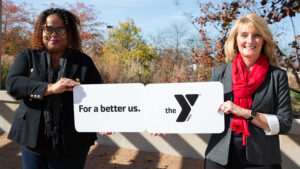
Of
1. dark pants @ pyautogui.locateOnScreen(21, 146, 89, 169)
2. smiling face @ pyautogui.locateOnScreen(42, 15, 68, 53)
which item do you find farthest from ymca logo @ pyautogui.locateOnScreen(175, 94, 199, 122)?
smiling face @ pyautogui.locateOnScreen(42, 15, 68, 53)

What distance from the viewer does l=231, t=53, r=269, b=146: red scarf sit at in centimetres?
195

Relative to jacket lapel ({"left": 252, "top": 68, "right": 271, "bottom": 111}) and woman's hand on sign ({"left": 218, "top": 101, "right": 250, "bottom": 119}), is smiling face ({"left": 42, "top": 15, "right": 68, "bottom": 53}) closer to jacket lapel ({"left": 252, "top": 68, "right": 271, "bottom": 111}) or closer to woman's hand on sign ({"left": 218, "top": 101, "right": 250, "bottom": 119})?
woman's hand on sign ({"left": 218, "top": 101, "right": 250, "bottom": 119})

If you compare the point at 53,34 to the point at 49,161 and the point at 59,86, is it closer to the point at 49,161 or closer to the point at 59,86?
the point at 59,86

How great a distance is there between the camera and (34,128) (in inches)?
79.9

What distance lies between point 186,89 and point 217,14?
4.07 meters

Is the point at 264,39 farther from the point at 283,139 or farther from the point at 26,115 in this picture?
the point at 283,139

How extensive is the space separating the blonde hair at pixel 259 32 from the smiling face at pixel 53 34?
1.36m

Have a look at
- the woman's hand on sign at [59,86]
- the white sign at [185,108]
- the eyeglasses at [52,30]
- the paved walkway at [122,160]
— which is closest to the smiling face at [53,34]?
the eyeglasses at [52,30]

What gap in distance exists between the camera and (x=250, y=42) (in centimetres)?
203

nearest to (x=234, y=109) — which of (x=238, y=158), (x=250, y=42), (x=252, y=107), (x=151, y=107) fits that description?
(x=252, y=107)

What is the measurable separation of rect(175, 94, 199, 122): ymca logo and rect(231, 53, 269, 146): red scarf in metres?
0.34

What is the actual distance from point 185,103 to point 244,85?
0.50 m

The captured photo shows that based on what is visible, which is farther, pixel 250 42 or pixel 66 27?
pixel 66 27

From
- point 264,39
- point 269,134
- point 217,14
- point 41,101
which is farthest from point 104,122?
point 217,14
